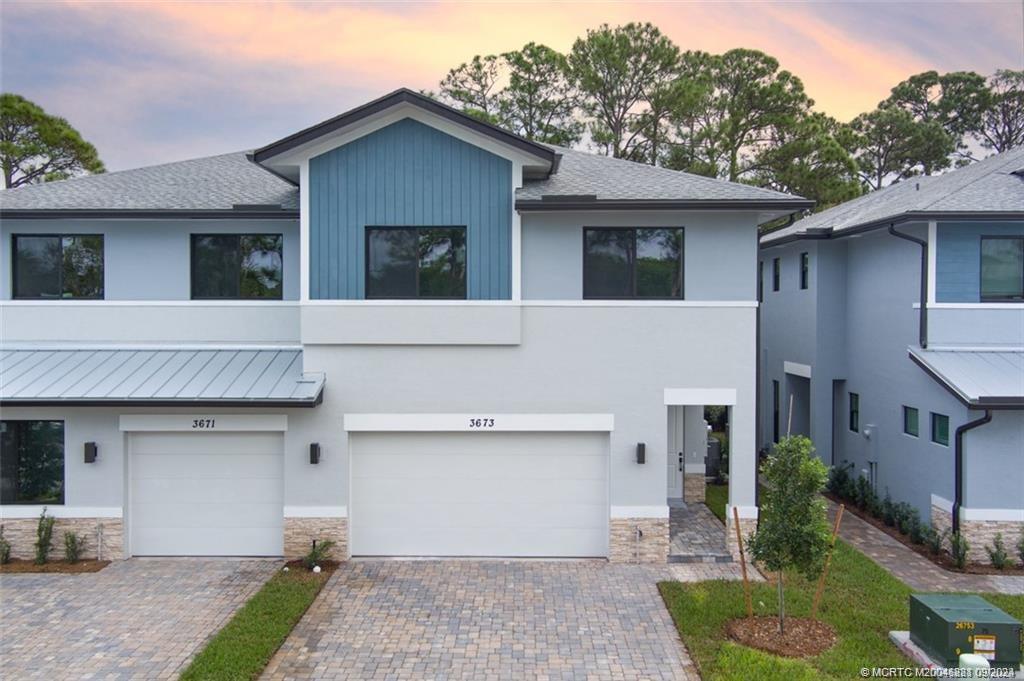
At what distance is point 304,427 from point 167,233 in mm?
4342

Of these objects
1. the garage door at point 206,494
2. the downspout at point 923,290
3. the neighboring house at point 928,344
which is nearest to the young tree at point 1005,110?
the neighboring house at point 928,344

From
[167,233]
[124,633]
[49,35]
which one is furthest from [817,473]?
[49,35]

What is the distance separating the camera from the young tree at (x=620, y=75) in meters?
27.9

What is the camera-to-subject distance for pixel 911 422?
1353 centimetres

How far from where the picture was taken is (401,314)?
11547mm

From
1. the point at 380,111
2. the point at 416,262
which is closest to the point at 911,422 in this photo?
the point at 416,262

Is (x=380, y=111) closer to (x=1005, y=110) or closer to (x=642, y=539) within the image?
(x=642, y=539)

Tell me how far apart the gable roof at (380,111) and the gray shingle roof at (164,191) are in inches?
44.4

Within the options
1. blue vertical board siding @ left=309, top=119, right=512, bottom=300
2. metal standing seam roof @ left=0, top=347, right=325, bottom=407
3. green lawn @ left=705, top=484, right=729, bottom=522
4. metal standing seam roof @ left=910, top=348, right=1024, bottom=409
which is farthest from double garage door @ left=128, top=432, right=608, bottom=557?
metal standing seam roof @ left=910, top=348, right=1024, bottom=409

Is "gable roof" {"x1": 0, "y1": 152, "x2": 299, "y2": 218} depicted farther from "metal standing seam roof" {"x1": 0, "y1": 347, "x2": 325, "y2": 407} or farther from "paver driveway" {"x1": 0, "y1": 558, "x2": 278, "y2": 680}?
"paver driveway" {"x1": 0, "y1": 558, "x2": 278, "y2": 680}

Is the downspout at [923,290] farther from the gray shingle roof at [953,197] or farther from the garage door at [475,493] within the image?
the garage door at [475,493]

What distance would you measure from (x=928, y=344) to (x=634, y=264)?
5833 millimetres

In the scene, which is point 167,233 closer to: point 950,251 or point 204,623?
point 204,623

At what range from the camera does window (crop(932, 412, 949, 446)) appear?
1227 centimetres
